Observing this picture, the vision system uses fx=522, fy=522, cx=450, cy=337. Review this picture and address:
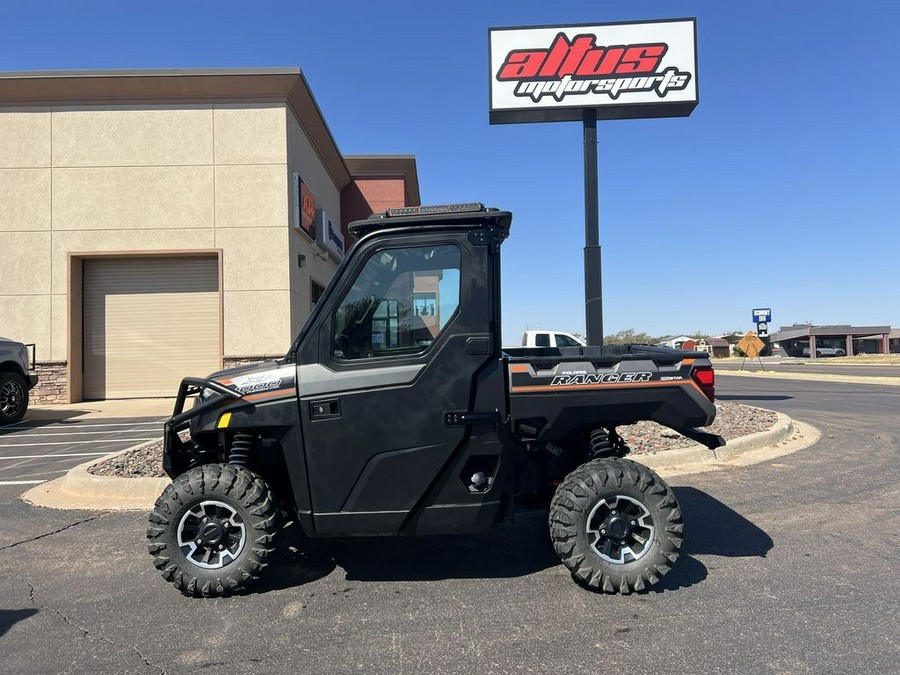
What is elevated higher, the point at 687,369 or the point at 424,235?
the point at 424,235

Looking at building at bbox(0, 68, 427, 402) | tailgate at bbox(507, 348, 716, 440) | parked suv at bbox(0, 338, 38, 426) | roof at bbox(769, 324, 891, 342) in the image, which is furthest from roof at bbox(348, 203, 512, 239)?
roof at bbox(769, 324, 891, 342)

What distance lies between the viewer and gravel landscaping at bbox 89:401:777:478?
20.4ft

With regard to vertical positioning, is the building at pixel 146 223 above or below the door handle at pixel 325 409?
above

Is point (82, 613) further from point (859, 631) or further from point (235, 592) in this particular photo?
point (859, 631)

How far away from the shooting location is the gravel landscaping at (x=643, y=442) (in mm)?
6222

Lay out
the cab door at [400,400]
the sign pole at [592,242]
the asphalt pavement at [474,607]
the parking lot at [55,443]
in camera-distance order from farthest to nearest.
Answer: the sign pole at [592,242] < the parking lot at [55,443] < the cab door at [400,400] < the asphalt pavement at [474,607]

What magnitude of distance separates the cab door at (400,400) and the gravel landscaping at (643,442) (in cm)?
377

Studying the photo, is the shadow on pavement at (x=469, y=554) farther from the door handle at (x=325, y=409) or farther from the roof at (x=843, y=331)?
the roof at (x=843, y=331)

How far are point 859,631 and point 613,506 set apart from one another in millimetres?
1358

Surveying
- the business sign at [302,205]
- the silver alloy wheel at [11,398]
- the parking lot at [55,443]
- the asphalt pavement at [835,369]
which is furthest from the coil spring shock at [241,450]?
the asphalt pavement at [835,369]

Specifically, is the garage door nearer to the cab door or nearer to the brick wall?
the brick wall

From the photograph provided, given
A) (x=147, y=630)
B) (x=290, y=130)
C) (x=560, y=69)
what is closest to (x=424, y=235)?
(x=147, y=630)

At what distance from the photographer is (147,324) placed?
48.6 ft

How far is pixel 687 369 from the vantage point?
11.5ft
